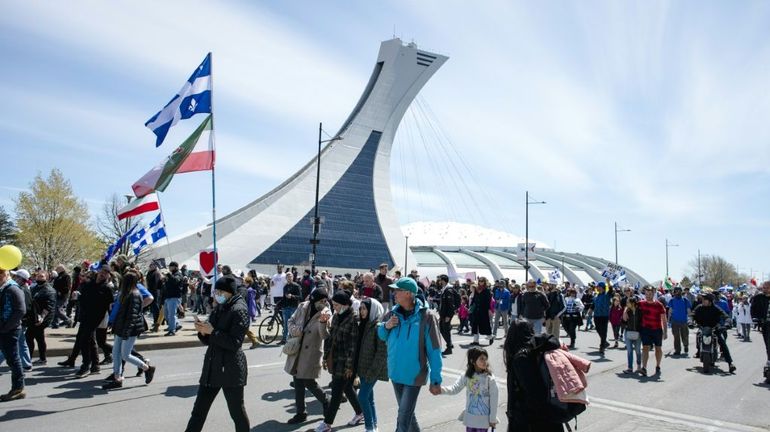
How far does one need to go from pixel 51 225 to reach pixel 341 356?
36.8m

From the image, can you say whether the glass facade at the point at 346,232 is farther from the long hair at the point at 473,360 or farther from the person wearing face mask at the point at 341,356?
the long hair at the point at 473,360

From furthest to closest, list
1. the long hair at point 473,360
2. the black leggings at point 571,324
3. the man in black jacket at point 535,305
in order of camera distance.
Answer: the black leggings at point 571,324
the man in black jacket at point 535,305
the long hair at point 473,360

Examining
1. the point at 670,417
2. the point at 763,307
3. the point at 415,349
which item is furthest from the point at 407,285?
the point at 763,307

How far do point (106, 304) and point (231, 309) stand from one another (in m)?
5.05

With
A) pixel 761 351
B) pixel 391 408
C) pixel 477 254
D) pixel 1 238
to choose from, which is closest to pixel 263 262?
pixel 1 238

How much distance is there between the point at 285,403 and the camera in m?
7.31

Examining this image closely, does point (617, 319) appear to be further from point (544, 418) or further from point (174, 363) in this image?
point (544, 418)

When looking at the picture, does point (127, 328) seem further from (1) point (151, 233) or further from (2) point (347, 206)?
(2) point (347, 206)

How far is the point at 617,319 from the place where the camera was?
14.9 meters

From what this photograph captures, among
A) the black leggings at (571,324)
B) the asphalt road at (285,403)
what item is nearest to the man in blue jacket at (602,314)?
the black leggings at (571,324)

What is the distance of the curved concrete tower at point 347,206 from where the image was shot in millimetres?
44750

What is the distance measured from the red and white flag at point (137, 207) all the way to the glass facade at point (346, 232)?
3027 cm

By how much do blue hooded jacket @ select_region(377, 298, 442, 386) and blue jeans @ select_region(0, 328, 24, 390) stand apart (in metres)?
5.24

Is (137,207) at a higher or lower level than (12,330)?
higher
